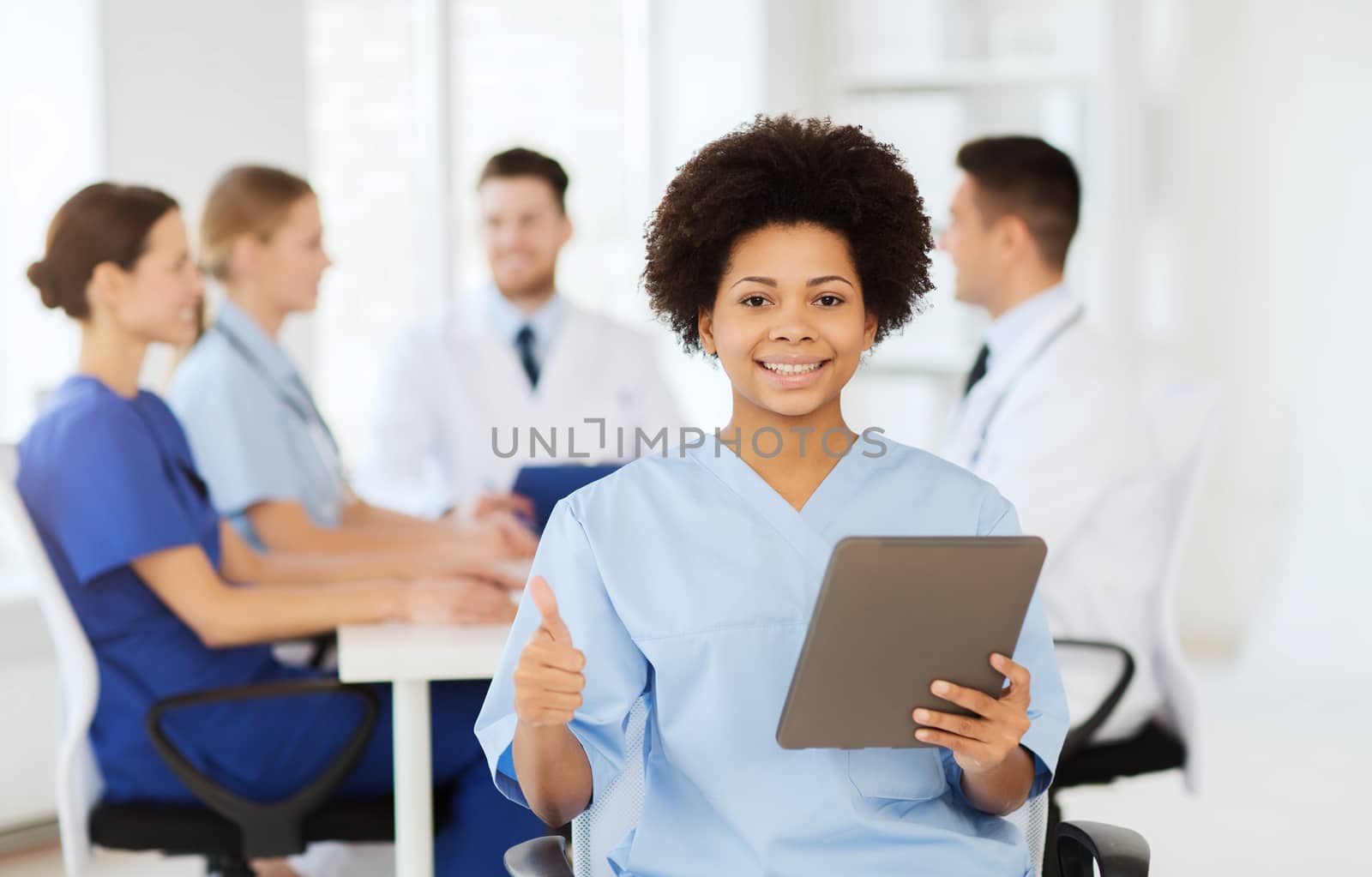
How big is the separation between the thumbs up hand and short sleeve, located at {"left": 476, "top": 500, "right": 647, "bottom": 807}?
0.09 meters

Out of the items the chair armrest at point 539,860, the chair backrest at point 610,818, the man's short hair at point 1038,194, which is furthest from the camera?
the man's short hair at point 1038,194

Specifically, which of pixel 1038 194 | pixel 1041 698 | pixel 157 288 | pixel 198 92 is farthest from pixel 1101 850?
pixel 198 92

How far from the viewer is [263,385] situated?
2.48 metres

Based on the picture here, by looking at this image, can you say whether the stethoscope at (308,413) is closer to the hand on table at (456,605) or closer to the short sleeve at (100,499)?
the short sleeve at (100,499)

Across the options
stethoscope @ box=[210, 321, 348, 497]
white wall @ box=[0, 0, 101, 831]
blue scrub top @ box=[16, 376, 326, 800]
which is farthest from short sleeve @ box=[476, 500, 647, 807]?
white wall @ box=[0, 0, 101, 831]

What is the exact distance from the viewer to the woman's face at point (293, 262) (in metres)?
2.68

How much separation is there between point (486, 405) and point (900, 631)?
7.99 feet

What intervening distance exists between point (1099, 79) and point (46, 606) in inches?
143

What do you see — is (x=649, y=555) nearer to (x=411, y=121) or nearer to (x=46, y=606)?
(x=46, y=606)

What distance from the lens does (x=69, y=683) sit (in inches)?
75.1

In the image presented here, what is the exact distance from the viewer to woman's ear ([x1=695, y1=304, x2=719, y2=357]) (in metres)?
1.43

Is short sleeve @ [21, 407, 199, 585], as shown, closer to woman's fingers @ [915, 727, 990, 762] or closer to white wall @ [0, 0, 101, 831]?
woman's fingers @ [915, 727, 990, 762]

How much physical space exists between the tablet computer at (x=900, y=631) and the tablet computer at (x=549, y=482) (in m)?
1.14

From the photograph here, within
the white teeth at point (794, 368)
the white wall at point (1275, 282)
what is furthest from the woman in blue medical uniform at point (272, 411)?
the white wall at point (1275, 282)
